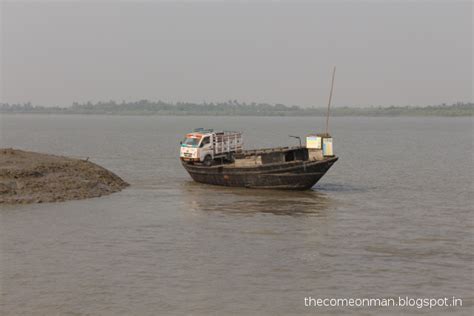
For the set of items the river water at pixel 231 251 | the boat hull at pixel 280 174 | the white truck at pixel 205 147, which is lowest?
the river water at pixel 231 251

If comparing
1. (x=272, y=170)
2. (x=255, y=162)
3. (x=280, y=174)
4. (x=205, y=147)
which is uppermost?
(x=205, y=147)

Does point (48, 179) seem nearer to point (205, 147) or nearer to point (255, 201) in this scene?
point (205, 147)

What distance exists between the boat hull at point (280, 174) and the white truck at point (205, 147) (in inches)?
111

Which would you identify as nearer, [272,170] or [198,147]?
[272,170]

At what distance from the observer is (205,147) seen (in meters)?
39.3

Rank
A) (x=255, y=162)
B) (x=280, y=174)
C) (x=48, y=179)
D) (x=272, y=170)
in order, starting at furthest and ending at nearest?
(x=255, y=162) < (x=272, y=170) < (x=280, y=174) < (x=48, y=179)

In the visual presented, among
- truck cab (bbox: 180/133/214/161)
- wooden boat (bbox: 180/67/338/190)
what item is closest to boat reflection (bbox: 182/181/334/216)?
wooden boat (bbox: 180/67/338/190)

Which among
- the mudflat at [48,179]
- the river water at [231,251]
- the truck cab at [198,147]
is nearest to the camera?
the river water at [231,251]

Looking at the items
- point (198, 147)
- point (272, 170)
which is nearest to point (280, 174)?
point (272, 170)

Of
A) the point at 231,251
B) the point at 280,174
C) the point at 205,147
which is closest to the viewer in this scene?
the point at 231,251

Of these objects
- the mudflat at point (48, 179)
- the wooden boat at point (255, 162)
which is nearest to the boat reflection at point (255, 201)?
the wooden boat at point (255, 162)

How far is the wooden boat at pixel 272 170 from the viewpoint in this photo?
35.0m

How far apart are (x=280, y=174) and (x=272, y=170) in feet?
1.74

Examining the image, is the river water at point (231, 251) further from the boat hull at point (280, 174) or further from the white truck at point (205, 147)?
the white truck at point (205, 147)
